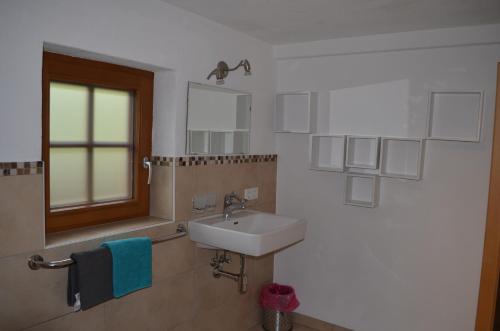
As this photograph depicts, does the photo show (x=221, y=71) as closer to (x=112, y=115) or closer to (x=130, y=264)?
(x=112, y=115)

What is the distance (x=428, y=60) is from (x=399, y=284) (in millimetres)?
1609

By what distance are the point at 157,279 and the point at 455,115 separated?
85.9 inches

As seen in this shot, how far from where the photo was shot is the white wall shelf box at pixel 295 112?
3.19 meters

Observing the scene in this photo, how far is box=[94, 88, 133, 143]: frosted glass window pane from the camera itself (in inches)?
89.5

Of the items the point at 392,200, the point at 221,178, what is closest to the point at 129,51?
the point at 221,178

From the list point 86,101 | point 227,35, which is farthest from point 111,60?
point 227,35

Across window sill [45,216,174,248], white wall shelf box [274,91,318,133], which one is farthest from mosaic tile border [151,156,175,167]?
white wall shelf box [274,91,318,133]

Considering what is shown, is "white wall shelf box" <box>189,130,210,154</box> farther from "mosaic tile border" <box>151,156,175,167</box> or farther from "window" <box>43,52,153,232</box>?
"window" <box>43,52,153,232</box>

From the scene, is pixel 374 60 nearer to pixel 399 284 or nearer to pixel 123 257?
pixel 399 284

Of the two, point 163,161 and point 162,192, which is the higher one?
point 163,161

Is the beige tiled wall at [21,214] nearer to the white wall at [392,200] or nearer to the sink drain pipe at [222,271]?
the sink drain pipe at [222,271]

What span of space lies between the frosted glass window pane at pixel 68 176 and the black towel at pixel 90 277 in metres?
0.40

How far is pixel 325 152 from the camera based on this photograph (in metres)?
3.24

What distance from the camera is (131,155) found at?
2.50m
